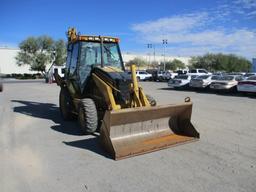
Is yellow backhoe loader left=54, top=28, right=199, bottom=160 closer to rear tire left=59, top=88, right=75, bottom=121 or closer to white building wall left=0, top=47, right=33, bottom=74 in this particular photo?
rear tire left=59, top=88, right=75, bottom=121

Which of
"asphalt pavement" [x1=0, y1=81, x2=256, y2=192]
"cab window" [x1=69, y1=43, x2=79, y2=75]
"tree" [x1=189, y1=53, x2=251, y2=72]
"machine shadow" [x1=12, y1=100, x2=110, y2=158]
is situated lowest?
"asphalt pavement" [x1=0, y1=81, x2=256, y2=192]

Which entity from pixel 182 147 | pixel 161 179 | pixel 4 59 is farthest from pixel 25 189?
pixel 4 59

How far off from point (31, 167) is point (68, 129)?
3.22m

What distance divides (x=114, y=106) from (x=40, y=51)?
58.8 m

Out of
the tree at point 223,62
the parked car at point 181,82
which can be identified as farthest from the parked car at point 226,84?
the tree at point 223,62

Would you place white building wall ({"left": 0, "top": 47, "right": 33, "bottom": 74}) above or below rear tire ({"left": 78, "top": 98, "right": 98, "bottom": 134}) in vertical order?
above

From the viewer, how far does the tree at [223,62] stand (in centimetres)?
7838

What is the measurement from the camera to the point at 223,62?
77.8m

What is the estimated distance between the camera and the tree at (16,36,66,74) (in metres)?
60.9

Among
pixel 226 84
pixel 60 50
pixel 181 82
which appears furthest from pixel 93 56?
pixel 60 50

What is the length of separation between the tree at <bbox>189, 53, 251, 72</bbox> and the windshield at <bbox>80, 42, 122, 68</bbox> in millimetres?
73736

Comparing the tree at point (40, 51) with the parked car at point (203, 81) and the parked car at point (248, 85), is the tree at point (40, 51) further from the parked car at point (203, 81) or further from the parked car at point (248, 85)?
the parked car at point (248, 85)

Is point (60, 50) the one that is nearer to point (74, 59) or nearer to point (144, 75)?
point (144, 75)

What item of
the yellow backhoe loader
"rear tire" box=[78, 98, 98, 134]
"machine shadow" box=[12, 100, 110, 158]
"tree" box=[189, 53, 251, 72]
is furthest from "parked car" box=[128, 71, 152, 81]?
"tree" box=[189, 53, 251, 72]
